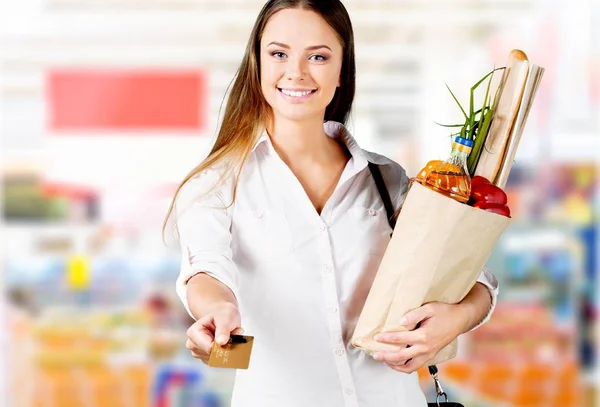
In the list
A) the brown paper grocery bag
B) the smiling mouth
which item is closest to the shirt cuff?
the brown paper grocery bag

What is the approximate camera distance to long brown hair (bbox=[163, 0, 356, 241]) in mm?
1588

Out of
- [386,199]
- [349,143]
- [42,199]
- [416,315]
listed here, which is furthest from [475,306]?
[42,199]

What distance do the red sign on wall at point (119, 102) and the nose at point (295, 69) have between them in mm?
3966

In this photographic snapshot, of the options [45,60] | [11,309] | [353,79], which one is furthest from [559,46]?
[353,79]

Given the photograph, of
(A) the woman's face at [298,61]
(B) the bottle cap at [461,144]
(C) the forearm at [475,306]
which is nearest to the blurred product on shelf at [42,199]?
(A) the woman's face at [298,61]

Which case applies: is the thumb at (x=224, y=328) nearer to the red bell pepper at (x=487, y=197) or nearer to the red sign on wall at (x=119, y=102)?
the red bell pepper at (x=487, y=197)

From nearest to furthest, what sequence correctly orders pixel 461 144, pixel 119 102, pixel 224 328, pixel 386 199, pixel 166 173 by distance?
pixel 224 328
pixel 461 144
pixel 386 199
pixel 119 102
pixel 166 173

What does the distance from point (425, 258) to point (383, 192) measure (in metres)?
0.25

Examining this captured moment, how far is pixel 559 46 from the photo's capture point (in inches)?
215

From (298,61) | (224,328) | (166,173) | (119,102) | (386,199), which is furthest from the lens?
(166,173)

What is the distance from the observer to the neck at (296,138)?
1.64m

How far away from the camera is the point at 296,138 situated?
1.65 m

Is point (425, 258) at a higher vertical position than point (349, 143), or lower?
lower

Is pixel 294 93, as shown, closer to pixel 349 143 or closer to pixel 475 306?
pixel 349 143
